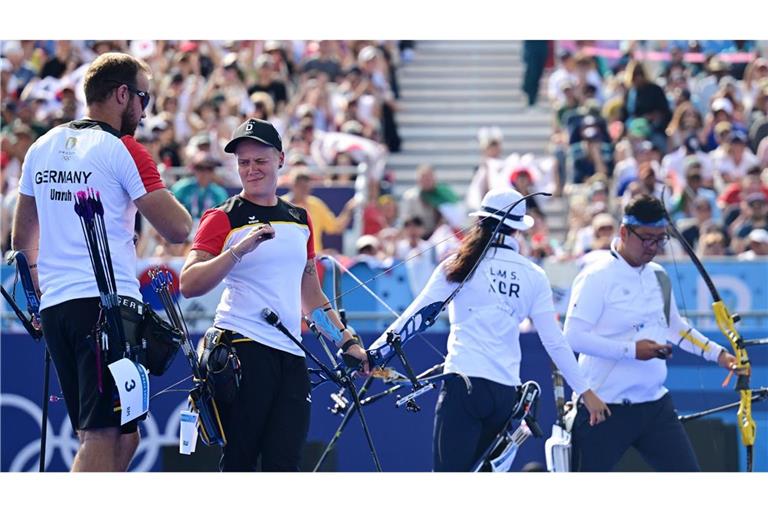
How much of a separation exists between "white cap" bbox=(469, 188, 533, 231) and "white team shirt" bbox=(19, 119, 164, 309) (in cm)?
203

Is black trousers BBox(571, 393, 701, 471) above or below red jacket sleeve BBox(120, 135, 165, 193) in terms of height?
below

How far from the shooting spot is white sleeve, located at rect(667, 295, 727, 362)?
28.2 ft

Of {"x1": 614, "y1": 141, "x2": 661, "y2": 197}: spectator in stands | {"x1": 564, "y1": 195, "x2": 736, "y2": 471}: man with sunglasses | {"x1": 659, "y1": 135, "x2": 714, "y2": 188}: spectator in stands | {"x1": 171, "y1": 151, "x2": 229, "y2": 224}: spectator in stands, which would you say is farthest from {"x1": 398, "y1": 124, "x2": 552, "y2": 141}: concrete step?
{"x1": 564, "y1": 195, "x2": 736, "y2": 471}: man with sunglasses

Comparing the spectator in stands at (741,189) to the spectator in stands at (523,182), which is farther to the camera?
the spectator in stands at (523,182)

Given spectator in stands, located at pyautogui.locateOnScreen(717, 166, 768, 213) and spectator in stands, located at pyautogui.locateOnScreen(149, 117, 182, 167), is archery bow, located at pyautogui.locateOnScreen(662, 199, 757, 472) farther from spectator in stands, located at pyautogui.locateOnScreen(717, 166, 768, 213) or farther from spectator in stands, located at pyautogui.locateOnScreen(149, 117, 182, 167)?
spectator in stands, located at pyautogui.locateOnScreen(149, 117, 182, 167)

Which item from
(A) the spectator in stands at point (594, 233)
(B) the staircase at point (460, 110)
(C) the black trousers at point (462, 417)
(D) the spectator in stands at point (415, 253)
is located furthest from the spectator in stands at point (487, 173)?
(C) the black trousers at point (462, 417)

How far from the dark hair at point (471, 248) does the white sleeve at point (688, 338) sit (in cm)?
138

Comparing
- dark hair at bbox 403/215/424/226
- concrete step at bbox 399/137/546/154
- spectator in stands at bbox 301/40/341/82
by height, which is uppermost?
spectator in stands at bbox 301/40/341/82

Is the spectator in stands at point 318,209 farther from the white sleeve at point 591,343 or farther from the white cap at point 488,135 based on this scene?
the white sleeve at point 591,343

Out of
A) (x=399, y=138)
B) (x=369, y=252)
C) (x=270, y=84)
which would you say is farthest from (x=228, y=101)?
(x=369, y=252)

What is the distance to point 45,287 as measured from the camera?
6.53 meters

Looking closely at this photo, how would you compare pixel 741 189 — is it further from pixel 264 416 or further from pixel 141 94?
pixel 141 94

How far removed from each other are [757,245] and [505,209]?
6.02 m

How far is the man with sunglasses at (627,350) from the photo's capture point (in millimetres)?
8250
